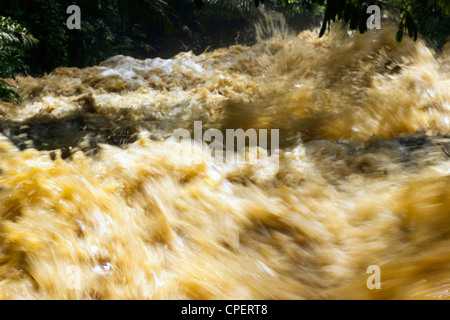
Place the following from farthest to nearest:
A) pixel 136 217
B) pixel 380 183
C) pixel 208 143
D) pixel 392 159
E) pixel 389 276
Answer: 1. pixel 208 143
2. pixel 392 159
3. pixel 380 183
4. pixel 136 217
5. pixel 389 276

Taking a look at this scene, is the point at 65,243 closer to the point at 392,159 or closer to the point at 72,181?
the point at 72,181

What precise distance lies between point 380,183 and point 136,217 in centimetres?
171

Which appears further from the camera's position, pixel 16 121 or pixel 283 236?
pixel 16 121

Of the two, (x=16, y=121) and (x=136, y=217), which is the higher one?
(x=16, y=121)

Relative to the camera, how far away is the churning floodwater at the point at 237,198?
1.94 metres

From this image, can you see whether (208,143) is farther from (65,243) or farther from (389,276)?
(389,276)

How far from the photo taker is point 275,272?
214 cm

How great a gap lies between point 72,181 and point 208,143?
1.40 m

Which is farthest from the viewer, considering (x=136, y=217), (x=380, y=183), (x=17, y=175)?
(x=380, y=183)

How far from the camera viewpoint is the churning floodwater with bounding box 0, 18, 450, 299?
1.94m

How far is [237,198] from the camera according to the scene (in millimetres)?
2734
